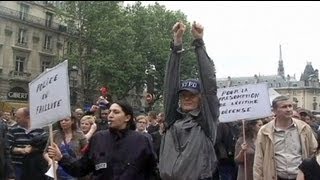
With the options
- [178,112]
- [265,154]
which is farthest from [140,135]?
[265,154]

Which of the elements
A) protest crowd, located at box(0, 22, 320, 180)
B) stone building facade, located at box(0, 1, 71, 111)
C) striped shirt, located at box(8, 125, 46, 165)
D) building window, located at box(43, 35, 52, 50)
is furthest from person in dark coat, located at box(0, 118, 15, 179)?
building window, located at box(43, 35, 52, 50)

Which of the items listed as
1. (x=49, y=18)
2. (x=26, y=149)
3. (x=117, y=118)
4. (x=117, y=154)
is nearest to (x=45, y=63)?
(x=49, y=18)

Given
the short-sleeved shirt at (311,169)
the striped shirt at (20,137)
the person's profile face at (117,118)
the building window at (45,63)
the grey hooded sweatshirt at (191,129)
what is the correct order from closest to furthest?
1. the grey hooded sweatshirt at (191,129)
2. the short-sleeved shirt at (311,169)
3. the person's profile face at (117,118)
4. the striped shirt at (20,137)
5. the building window at (45,63)

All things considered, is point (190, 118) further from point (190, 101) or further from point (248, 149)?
point (248, 149)

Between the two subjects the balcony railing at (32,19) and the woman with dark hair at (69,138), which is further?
the balcony railing at (32,19)

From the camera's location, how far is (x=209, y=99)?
4.12 m

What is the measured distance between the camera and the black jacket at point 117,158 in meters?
4.11

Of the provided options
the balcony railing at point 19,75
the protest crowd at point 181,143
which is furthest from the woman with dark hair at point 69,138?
the balcony railing at point 19,75

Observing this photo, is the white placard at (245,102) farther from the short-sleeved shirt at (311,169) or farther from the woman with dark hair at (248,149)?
the short-sleeved shirt at (311,169)

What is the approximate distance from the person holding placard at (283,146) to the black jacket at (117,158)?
1691mm

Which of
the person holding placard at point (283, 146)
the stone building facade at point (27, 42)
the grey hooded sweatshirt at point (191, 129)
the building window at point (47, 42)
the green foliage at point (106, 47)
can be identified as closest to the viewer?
the grey hooded sweatshirt at point (191, 129)

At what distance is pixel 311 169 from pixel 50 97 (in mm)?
2625

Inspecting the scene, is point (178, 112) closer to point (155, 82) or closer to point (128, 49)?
point (128, 49)

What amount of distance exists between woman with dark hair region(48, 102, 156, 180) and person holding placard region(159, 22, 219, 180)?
207 millimetres
